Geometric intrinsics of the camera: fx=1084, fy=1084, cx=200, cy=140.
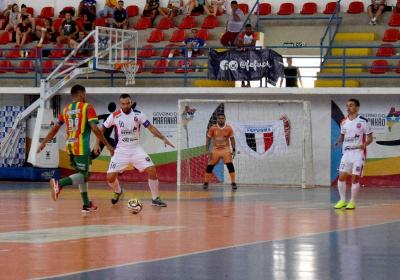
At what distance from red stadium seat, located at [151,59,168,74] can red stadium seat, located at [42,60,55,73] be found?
3696mm

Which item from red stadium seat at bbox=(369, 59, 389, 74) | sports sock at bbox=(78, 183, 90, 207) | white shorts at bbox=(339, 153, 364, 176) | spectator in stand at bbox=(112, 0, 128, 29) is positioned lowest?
sports sock at bbox=(78, 183, 90, 207)

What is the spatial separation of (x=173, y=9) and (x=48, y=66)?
5.04 metres

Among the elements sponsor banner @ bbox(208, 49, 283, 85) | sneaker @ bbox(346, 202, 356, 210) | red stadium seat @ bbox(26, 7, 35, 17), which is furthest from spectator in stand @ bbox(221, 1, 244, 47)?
sneaker @ bbox(346, 202, 356, 210)

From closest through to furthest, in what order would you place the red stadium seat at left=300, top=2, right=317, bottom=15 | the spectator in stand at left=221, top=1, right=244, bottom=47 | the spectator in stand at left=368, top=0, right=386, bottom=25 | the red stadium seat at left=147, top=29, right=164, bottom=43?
the spectator in stand at left=221, top=1, right=244, bottom=47
the spectator in stand at left=368, top=0, right=386, bottom=25
the red stadium seat at left=300, top=2, right=317, bottom=15
the red stadium seat at left=147, top=29, right=164, bottom=43

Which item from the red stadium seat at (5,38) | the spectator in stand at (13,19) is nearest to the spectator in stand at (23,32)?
the spectator in stand at (13,19)

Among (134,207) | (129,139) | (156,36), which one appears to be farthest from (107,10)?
(134,207)

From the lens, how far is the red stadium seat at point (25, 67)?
1496 inches

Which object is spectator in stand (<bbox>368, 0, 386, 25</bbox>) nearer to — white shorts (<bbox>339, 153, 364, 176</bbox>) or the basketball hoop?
the basketball hoop

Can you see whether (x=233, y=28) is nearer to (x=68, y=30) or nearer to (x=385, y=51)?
(x=385, y=51)

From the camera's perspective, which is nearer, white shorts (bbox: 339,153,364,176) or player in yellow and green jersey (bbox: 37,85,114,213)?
player in yellow and green jersey (bbox: 37,85,114,213)

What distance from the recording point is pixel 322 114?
3438 centimetres

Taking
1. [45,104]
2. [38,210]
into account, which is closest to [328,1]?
[45,104]

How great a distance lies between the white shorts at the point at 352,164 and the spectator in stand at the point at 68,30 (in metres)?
18.7

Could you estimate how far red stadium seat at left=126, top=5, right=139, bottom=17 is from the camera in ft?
133
